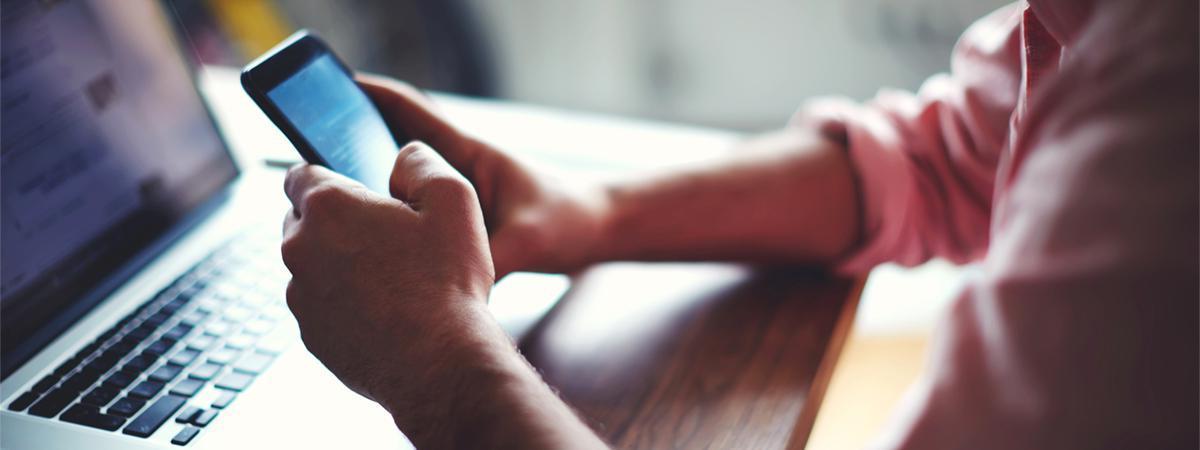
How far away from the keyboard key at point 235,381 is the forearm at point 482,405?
0.38 feet

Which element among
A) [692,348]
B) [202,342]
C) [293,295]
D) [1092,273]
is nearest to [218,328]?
[202,342]

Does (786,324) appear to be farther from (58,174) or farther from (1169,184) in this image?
(58,174)

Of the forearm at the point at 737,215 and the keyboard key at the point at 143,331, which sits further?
the forearm at the point at 737,215

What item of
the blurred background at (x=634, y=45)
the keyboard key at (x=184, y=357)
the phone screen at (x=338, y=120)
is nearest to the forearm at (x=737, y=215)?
the phone screen at (x=338, y=120)

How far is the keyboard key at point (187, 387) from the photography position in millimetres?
488

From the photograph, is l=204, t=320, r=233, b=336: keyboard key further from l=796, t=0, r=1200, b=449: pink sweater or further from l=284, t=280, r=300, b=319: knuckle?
l=796, t=0, r=1200, b=449: pink sweater

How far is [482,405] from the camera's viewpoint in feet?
1.36

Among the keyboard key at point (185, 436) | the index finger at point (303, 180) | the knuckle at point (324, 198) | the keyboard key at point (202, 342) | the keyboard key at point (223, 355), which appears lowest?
the keyboard key at point (185, 436)

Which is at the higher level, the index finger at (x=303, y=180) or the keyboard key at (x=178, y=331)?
the index finger at (x=303, y=180)

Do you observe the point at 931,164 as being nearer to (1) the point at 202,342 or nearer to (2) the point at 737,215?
(2) the point at 737,215

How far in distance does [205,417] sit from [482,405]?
0.17 meters

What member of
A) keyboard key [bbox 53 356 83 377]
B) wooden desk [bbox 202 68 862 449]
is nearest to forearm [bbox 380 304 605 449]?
wooden desk [bbox 202 68 862 449]

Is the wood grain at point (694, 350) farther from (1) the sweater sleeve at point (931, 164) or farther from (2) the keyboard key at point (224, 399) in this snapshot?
(2) the keyboard key at point (224, 399)

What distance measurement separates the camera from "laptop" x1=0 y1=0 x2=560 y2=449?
1.58 ft
